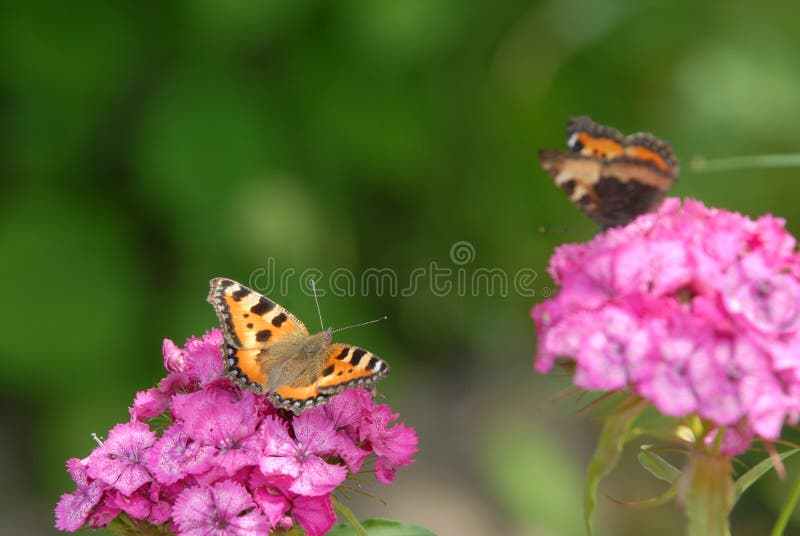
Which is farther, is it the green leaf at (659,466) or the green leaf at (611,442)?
the green leaf at (659,466)

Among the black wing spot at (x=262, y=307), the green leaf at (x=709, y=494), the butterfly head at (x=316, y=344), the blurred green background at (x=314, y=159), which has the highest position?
the blurred green background at (x=314, y=159)

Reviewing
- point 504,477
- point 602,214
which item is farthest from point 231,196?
point 602,214

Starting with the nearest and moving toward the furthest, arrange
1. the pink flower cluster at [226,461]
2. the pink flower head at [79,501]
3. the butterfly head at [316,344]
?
the pink flower cluster at [226,461] → the pink flower head at [79,501] → the butterfly head at [316,344]

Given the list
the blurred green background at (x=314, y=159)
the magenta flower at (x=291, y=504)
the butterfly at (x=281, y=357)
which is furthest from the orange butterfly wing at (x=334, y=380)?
the blurred green background at (x=314, y=159)

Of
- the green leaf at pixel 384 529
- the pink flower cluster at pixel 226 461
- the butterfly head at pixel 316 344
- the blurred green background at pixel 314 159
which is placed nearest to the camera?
the pink flower cluster at pixel 226 461

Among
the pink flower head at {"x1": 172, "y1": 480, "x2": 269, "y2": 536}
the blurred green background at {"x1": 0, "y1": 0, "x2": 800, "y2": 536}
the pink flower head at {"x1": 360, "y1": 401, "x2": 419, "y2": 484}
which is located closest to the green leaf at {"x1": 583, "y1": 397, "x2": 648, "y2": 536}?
the pink flower head at {"x1": 360, "y1": 401, "x2": 419, "y2": 484}

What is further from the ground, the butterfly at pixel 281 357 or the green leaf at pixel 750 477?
the butterfly at pixel 281 357

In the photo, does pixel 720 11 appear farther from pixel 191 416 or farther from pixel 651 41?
pixel 191 416

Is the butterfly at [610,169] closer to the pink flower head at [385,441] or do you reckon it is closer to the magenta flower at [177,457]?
the pink flower head at [385,441]
